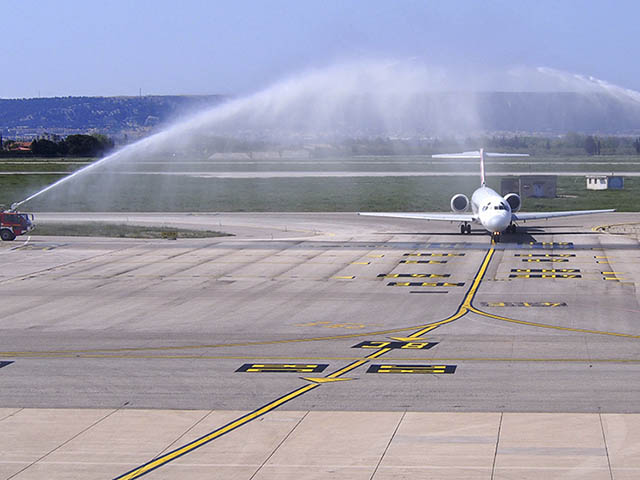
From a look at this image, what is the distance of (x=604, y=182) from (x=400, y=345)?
9088 cm

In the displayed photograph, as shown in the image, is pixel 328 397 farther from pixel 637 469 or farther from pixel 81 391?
pixel 637 469

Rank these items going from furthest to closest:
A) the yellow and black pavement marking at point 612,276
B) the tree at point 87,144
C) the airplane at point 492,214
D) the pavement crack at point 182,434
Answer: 1. the tree at point 87,144
2. the airplane at point 492,214
3. the yellow and black pavement marking at point 612,276
4. the pavement crack at point 182,434

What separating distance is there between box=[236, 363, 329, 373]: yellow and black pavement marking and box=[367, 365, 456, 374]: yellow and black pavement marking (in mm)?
1680

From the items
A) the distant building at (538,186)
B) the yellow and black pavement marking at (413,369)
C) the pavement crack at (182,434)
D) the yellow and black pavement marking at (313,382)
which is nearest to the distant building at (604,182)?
the distant building at (538,186)

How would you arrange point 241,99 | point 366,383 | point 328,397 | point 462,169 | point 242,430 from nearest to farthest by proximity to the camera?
point 242,430 → point 328,397 → point 366,383 → point 241,99 → point 462,169

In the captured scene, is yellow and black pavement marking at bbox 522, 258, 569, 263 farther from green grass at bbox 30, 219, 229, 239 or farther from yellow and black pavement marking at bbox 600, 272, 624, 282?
green grass at bbox 30, 219, 229, 239

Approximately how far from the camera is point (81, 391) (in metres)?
24.4

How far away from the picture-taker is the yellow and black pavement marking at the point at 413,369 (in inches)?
1036

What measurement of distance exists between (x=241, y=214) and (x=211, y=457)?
2898 inches

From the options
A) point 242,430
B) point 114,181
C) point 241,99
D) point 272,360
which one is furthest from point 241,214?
point 242,430

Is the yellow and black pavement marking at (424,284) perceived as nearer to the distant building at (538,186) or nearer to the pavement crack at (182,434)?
the pavement crack at (182,434)

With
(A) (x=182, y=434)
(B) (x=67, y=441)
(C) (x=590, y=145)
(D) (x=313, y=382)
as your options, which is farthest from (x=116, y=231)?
(C) (x=590, y=145)

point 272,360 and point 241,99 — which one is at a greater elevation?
point 241,99

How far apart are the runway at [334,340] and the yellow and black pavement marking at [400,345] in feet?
0.57
